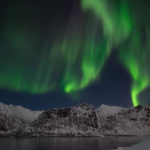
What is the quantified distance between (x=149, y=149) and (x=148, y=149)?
0.48 m

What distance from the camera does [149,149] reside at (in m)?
39.0

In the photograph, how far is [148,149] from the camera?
129ft
